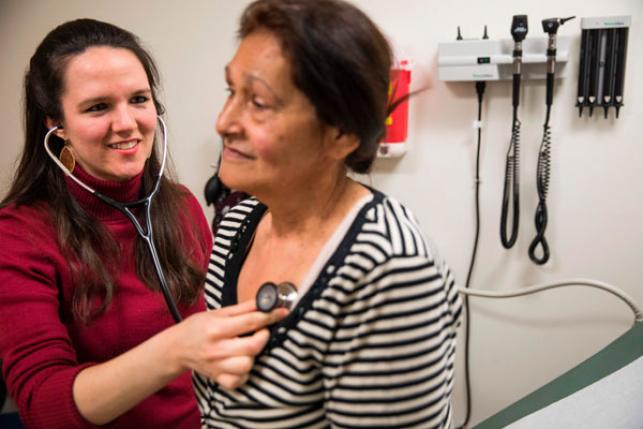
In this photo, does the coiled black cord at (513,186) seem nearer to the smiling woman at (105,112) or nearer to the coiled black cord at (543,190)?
the coiled black cord at (543,190)

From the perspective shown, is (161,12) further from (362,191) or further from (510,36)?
(362,191)

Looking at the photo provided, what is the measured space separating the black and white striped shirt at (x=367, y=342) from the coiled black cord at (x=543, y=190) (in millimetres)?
1175

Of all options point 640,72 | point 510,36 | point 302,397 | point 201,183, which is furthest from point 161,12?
point 302,397

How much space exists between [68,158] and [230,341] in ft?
2.32

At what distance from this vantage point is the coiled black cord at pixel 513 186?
1744mm

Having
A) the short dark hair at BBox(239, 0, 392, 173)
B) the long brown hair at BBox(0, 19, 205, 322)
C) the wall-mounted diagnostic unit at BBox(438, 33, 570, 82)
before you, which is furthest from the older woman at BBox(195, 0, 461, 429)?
the wall-mounted diagnostic unit at BBox(438, 33, 570, 82)

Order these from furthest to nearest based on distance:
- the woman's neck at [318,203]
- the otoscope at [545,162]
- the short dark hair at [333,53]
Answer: the otoscope at [545,162] < the woman's neck at [318,203] < the short dark hair at [333,53]

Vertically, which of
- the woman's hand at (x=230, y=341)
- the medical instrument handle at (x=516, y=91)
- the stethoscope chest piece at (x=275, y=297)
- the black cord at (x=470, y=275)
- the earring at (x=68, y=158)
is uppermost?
the medical instrument handle at (x=516, y=91)

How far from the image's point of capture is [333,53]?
2.04 feet

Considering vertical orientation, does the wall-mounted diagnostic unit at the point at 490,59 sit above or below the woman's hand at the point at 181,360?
above

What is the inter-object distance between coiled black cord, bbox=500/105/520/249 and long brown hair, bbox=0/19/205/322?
1.00m

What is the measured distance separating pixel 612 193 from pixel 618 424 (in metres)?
0.78

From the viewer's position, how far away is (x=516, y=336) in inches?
76.4

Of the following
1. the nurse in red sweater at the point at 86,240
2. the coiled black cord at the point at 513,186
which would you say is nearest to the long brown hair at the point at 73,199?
the nurse in red sweater at the point at 86,240
